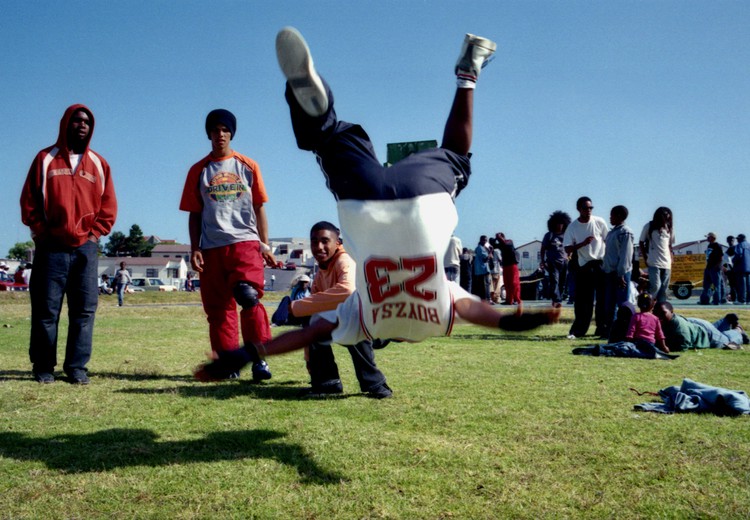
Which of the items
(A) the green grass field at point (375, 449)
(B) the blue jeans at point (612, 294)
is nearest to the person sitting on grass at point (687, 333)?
(B) the blue jeans at point (612, 294)

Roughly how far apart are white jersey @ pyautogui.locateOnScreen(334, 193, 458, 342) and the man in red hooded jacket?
341 centimetres

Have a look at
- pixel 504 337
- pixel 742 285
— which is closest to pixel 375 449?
pixel 504 337

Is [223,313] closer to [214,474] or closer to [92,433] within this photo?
[92,433]

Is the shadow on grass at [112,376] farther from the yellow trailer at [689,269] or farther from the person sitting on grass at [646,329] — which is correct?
the yellow trailer at [689,269]

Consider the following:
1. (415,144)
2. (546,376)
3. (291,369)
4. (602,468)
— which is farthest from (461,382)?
(415,144)

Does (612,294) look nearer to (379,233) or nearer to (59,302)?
(379,233)

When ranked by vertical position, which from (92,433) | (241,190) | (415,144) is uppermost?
(415,144)

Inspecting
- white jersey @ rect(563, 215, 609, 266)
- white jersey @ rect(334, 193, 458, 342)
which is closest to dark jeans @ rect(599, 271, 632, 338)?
white jersey @ rect(563, 215, 609, 266)

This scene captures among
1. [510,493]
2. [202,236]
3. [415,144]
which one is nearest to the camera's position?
[510,493]

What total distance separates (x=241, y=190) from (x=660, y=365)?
4.75 metres

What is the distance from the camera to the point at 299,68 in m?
3.43

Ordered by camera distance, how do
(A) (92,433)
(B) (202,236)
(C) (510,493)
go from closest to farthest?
(C) (510,493), (A) (92,433), (B) (202,236)

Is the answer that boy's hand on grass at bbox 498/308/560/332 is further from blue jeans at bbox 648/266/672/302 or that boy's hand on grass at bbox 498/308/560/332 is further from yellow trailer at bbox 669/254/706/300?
Result: yellow trailer at bbox 669/254/706/300

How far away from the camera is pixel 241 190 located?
6.23 metres
